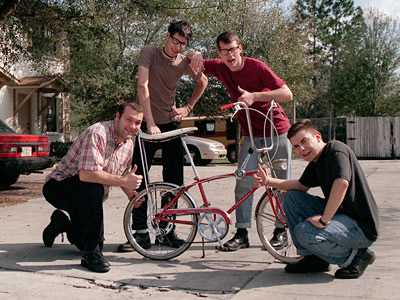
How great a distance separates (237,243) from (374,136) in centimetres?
2188

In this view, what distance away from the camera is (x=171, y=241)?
4883 mm

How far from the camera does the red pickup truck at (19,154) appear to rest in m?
9.27

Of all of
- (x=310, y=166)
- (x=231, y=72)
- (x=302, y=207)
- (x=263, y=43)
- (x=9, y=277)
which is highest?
(x=263, y=43)

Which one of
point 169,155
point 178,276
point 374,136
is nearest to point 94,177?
point 178,276

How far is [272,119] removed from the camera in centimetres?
482

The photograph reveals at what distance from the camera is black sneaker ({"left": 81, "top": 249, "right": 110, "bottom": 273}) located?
416 cm

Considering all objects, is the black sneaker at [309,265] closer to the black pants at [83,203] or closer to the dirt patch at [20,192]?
the black pants at [83,203]

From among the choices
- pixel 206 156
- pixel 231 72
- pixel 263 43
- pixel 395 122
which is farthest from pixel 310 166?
pixel 395 122

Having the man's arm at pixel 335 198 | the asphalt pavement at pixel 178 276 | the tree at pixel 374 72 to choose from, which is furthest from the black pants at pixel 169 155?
the tree at pixel 374 72

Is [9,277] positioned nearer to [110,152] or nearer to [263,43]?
[110,152]

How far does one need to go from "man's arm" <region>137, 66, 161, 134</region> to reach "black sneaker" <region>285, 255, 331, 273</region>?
1761 mm

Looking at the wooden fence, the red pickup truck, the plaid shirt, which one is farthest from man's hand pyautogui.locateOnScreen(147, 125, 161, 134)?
the wooden fence

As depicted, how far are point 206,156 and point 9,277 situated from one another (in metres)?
16.0

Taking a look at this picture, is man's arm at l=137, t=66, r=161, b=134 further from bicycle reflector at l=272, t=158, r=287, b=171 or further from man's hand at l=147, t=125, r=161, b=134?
bicycle reflector at l=272, t=158, r=287, b=171
